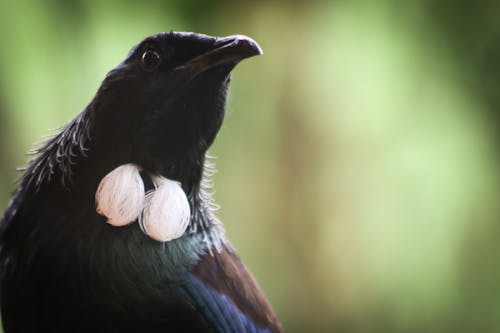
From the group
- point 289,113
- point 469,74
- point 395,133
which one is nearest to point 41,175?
point 289,113

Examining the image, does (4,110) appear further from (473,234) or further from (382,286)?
(473,234)

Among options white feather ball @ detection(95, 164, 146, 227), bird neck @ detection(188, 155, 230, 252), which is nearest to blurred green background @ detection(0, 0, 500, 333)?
bird neck @ detection(188, 155, 230, 252)

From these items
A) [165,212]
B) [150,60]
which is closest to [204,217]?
[165,212]

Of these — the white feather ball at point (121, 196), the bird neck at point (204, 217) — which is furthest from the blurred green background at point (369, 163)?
the white feather ball at point (121, 196)

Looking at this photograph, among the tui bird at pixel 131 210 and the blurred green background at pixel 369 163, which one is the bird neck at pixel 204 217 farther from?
the blurred green background at pixel 369 163

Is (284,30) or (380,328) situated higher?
(284,30)

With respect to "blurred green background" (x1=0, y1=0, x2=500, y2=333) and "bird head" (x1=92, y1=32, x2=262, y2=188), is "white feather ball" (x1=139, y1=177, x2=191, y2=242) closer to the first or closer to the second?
"bird head" (x1=92, y1=32, x2=262, y2=188)

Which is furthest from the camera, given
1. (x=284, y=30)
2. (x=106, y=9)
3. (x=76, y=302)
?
(x=284, y=30)

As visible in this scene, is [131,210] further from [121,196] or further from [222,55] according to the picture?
[222,55]
